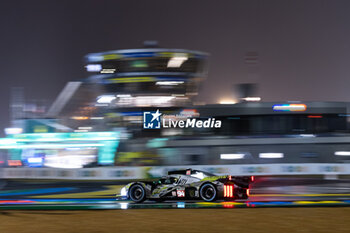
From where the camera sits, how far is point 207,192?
1220 centimetres

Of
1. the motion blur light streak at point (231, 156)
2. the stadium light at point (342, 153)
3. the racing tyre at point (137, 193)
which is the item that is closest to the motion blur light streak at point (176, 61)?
the motion blur light streak at point (231, 156)

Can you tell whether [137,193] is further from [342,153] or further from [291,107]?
[342,153]

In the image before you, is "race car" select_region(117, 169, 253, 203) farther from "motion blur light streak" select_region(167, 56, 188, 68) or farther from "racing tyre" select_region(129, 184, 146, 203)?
"motion blur light streak" select_region(167, 56, 188, 68)

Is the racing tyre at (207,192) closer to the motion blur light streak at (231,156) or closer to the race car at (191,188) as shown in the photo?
the race car at (191,188)

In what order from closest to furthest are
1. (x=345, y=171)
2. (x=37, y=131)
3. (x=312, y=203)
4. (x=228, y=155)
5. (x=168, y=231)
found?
(x=168, y=231)
(x=312, y=203)
(x=345, y=171)
(x=228, y=155)
(x=37, y=131)

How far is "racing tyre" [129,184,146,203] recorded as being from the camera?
1275 centimetres

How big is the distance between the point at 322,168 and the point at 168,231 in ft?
56.8

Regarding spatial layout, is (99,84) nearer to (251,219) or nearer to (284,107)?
(284,107)

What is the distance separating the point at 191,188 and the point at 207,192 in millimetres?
491

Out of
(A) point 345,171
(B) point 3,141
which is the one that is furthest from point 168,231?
(B) point 3,141

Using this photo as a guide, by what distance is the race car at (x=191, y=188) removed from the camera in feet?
39.2

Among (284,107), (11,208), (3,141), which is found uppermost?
(284,107)

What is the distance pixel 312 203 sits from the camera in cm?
1207

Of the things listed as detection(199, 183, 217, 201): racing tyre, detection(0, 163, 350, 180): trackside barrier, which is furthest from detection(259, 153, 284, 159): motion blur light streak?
detection(199, 183, 217, 201): racing tyre
